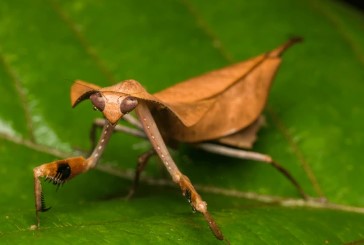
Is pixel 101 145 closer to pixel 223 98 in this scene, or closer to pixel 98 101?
pixel 98 101

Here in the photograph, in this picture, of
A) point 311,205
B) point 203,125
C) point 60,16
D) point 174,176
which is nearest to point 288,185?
point 311,205

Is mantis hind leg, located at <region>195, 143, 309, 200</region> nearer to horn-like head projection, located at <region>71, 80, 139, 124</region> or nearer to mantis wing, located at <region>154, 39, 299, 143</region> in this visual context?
mantis wing, located at <region>154, 39, 299, 143</region>

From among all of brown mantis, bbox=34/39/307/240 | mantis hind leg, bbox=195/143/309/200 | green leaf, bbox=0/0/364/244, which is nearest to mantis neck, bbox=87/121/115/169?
brown mantis, bbox=34/39/307/240

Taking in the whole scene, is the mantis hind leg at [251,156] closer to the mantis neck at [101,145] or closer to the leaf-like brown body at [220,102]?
the leaf-like brown body at [220,102]

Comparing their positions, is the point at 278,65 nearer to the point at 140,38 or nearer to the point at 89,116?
the point at 140,38

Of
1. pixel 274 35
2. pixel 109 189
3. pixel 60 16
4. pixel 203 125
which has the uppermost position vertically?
pixel 60 16

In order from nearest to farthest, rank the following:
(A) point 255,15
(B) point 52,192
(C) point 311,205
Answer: (B) point 52,192 < (C) point 311,205 < (A) point 255,15
